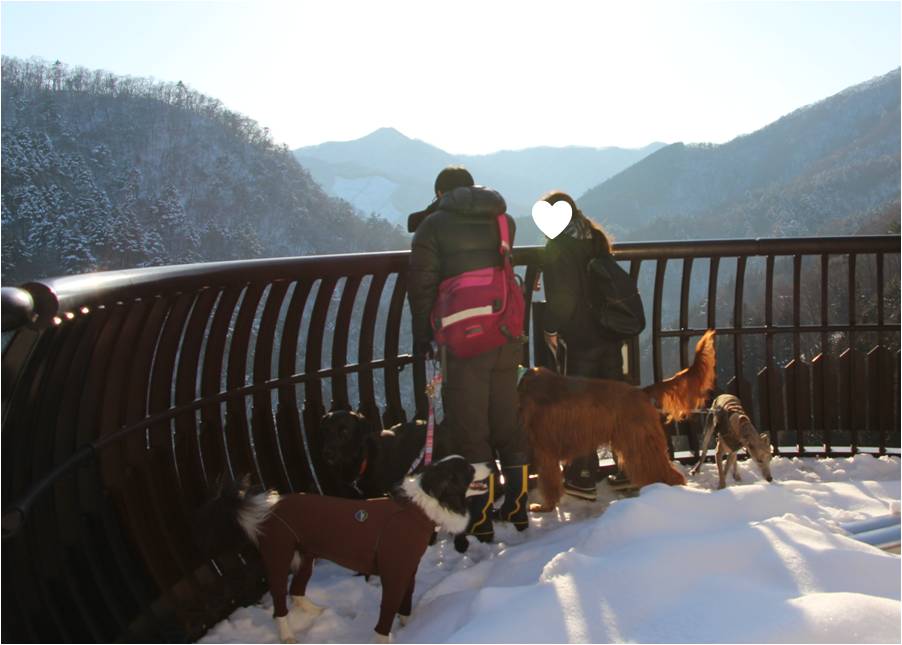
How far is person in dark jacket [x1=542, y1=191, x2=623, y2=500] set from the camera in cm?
466

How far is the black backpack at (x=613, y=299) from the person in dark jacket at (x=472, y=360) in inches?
25.8

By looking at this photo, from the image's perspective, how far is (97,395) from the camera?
3.02m

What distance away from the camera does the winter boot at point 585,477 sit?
466 centimetres

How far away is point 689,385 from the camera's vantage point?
4.43m

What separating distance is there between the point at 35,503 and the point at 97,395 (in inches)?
21.1

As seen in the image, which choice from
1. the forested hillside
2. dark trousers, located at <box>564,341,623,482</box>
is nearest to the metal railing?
dark trousers, located at <box>564,341,623,482</box>

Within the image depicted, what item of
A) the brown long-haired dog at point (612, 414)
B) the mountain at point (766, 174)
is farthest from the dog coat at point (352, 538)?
the mountain at point (766, 174)

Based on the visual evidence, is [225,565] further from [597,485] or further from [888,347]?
[888,347]

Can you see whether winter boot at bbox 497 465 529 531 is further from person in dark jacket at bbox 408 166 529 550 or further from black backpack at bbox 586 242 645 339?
black backpack at bbox 586 242 645 339

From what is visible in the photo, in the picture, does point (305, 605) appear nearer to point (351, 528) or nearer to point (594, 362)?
point (351, 528)

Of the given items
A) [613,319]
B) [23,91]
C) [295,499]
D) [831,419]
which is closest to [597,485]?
[613,319]

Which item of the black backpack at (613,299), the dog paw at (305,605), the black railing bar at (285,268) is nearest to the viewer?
the black railing bar at (285,268)

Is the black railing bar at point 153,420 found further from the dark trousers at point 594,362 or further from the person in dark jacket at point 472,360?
the dark trousers at point 594,362

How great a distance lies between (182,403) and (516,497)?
5.66 ft
